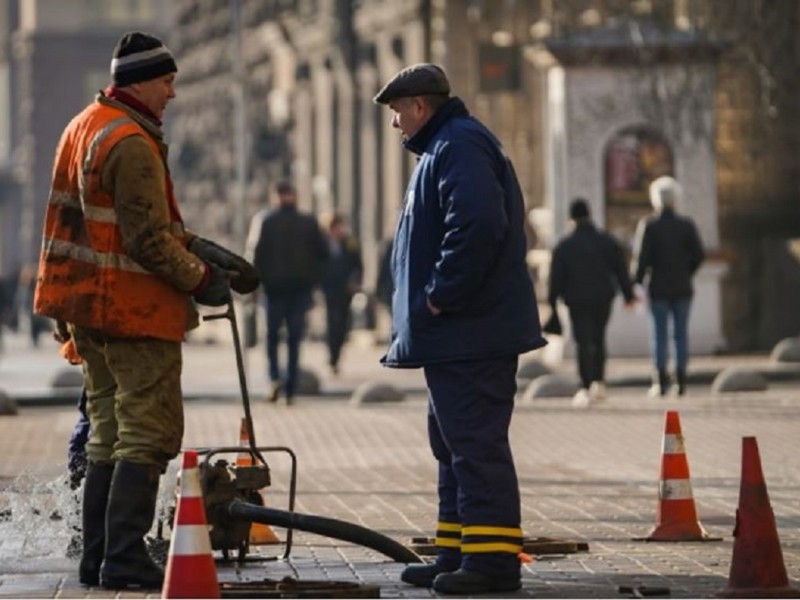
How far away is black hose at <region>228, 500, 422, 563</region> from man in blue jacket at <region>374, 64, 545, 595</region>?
0.32 m

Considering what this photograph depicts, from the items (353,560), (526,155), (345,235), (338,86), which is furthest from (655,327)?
(338,86)

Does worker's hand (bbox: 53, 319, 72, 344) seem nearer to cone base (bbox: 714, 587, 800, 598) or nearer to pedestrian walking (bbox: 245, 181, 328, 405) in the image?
cone base (bbox: 714, 587, 800, 598)

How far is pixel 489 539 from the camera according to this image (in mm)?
10000

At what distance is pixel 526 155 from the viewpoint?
46469 mm

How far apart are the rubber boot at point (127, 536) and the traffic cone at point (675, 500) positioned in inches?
109

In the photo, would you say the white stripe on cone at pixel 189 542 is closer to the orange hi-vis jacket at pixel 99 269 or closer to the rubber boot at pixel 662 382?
the orange hi-vis jacket at pixel 99 269

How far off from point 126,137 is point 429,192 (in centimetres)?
→ 105

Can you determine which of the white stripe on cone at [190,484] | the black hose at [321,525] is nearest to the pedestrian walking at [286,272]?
the black hose at [321,525]

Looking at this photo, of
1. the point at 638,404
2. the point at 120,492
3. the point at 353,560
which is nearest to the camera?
the point at 120,492

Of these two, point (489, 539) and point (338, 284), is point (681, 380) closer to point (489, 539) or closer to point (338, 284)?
point (338, 284)

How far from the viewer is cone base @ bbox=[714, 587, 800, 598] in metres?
9.66

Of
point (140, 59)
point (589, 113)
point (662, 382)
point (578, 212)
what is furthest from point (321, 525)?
point (589, 113)

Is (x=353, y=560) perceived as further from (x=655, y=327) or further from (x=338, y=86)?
(x=338, y=86)

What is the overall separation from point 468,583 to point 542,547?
1.64m
